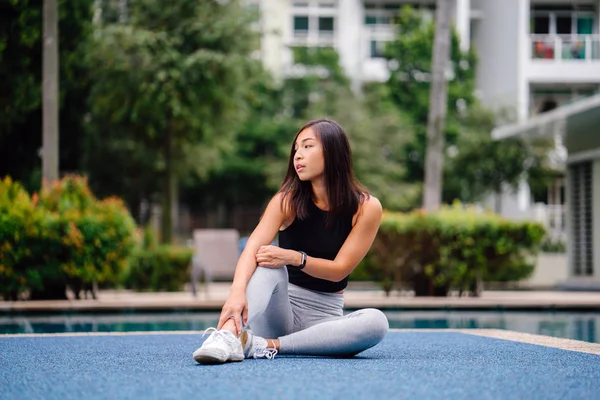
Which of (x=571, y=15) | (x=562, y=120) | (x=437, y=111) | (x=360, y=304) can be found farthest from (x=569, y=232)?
(x=571, y=15)

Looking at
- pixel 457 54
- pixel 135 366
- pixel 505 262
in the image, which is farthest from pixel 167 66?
pixel 135 366

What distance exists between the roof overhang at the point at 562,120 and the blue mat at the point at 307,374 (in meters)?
13.6

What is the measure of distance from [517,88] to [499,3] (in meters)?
4.17

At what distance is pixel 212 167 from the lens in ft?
96.2

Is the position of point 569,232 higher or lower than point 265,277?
lower

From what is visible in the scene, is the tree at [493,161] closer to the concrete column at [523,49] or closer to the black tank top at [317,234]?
the concrete column at [523,49]

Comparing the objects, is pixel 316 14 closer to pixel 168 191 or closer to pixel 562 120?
pixel 168 191

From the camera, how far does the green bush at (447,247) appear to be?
16.9 meters

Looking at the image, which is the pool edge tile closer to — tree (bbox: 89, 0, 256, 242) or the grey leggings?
the grey leggings

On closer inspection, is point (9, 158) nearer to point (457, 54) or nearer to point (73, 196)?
point (73, 196)

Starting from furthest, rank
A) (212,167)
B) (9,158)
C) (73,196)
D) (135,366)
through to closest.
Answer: (212,167) < (9,158) < (73,196) < (135,366)

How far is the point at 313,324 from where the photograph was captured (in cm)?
624

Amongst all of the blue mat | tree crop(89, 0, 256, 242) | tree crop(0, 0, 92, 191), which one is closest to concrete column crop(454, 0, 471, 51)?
tree crop(89, 0, 256, 242)

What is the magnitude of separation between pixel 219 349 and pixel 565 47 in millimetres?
33465
